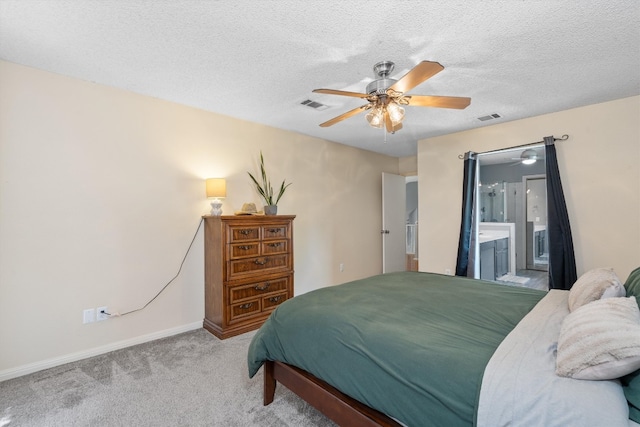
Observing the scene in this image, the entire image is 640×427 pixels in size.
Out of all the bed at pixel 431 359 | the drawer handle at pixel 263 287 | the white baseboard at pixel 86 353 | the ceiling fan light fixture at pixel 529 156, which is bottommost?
the white baseboard at pixel 86 353

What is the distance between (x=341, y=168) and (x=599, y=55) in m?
3.12

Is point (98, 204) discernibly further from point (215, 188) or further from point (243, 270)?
point (243, 270)

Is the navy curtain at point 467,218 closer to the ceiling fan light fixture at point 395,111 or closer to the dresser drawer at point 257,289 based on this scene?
the ceiling fan light fixture at point 395,111

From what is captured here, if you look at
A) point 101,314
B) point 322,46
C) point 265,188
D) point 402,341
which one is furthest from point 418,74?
point 101,314

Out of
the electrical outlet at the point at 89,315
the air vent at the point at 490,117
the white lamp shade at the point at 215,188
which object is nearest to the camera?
the electrical outlet at the point at 89,315

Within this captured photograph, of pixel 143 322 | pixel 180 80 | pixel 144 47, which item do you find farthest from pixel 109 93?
pixel 143 322

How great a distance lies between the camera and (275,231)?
11.1ft

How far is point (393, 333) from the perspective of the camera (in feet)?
4.48

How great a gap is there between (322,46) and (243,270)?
2.17 meters

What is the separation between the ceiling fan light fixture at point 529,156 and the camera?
3.62 metres

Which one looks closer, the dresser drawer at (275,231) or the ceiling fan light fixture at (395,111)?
the ceiling fan light fixture at (395,111)

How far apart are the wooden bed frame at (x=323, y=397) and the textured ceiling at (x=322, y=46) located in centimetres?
201

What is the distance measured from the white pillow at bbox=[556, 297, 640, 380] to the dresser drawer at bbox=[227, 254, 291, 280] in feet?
8.45

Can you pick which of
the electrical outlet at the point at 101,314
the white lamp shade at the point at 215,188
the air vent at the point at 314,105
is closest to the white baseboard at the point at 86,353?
the electrical outlet at the point at 101,314
